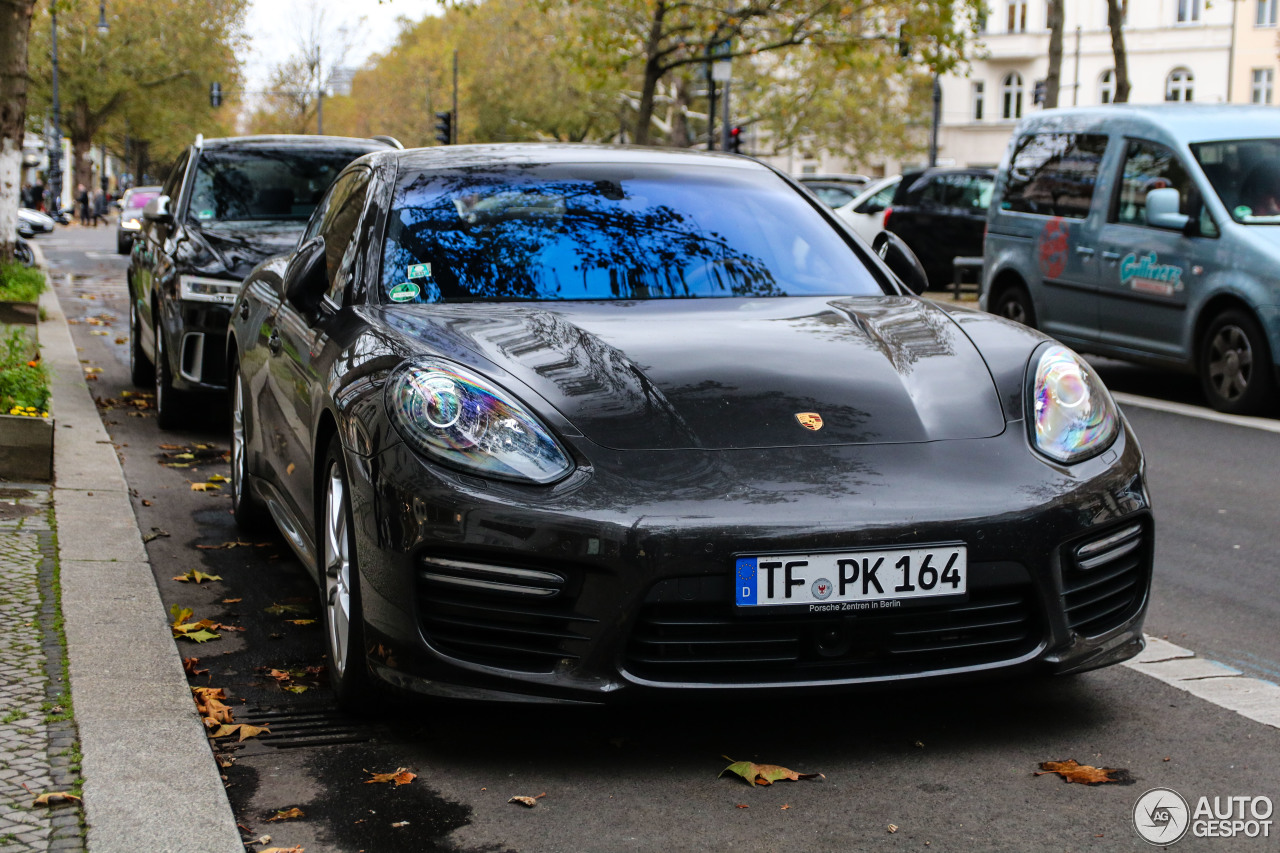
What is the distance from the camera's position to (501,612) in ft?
11.0

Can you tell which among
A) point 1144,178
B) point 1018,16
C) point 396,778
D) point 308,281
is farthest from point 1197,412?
point 1018,16

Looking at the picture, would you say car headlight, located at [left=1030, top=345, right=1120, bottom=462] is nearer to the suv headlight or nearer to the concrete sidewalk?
the concrete sidewalk

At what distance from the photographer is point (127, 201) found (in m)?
37.4

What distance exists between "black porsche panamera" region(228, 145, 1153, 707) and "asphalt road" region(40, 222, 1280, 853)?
189 millimetres

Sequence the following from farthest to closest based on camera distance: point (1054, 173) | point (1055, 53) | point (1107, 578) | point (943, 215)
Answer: point (1055, 53), point (943, 215), point (1054, 173), point (1107, 578)

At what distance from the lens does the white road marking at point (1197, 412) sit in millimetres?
9117

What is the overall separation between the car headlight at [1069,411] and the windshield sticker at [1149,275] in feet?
Result: 21.2

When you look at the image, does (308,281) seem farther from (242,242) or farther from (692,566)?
(242,242)

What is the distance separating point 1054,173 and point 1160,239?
1.44m

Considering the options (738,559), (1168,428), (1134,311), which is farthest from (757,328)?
(1134,311)

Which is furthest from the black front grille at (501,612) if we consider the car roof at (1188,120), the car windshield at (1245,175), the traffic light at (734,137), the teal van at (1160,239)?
the traffic light at (734,137)

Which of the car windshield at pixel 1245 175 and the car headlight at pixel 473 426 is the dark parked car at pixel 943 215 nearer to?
the car windshield at pixel 1245 175

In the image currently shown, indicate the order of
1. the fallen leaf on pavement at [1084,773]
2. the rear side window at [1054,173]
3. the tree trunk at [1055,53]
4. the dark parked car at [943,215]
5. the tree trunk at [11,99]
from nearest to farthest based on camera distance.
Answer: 1. the fallen leaf on pavement at [1084,773]
2. the rear side window at [1054,173]
3. the tree trunk at [11,99]
4. the dark parked car at [943,215]
5. the tree trunk at [1055,53]

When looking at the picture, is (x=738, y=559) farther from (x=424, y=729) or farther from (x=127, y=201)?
(x=127, y=201)
